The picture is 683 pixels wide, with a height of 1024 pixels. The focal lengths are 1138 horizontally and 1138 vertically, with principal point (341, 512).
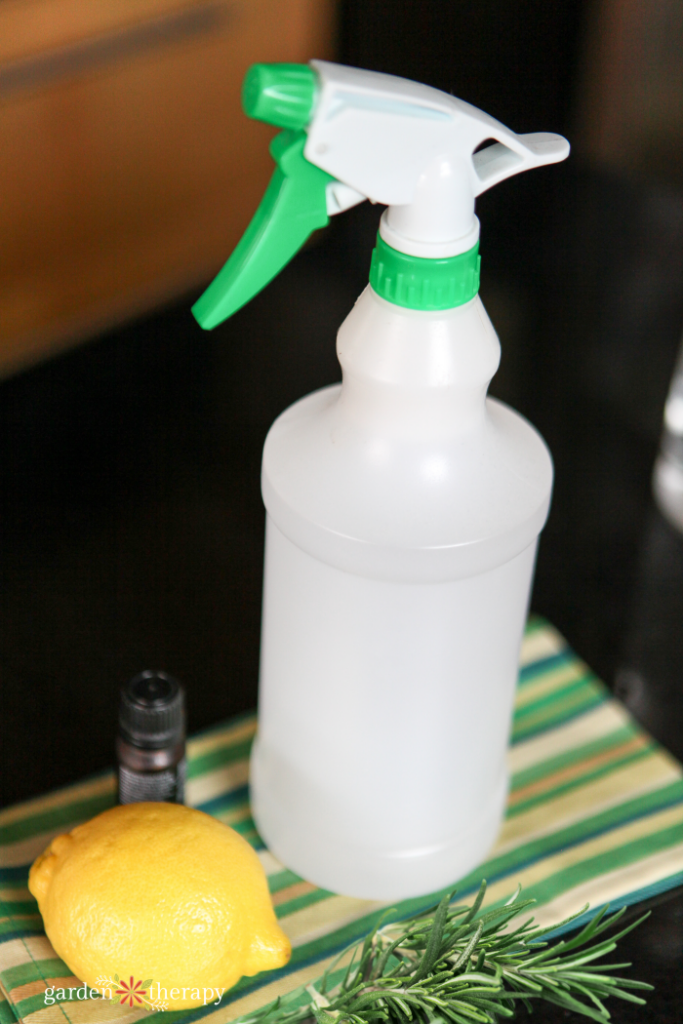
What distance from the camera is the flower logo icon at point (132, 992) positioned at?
557mm

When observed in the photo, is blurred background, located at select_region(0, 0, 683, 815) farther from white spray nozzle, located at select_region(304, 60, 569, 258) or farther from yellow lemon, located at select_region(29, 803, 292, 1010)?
white spray nozzle, located at select_region(304, 60, 569, 258)

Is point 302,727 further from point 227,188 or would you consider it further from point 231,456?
point 227,188

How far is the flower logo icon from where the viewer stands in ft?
1.83

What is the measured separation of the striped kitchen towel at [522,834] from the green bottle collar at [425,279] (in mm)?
350

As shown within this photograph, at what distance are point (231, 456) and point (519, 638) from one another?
42 cm

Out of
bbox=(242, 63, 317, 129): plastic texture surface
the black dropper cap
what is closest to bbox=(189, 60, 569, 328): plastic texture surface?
bbox=(242, 63, 317, 129): plastic texture surface

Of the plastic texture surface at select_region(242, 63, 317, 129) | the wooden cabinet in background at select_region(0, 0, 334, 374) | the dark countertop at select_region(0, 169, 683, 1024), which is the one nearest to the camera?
the plastic texture surface at select_region(242, 63, 317, 129)

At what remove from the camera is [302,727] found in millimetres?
634

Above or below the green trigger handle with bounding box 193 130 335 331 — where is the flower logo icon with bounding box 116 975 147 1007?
below

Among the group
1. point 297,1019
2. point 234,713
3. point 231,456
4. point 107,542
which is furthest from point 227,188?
point 297,1019

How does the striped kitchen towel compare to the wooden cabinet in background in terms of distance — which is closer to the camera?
the striped kitchen towel

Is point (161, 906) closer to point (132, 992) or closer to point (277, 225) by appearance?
point (132, 992)

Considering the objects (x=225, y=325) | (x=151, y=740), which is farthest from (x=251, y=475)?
(x=151, y=740)

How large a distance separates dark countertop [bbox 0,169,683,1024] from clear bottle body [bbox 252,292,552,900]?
0.12 metres
